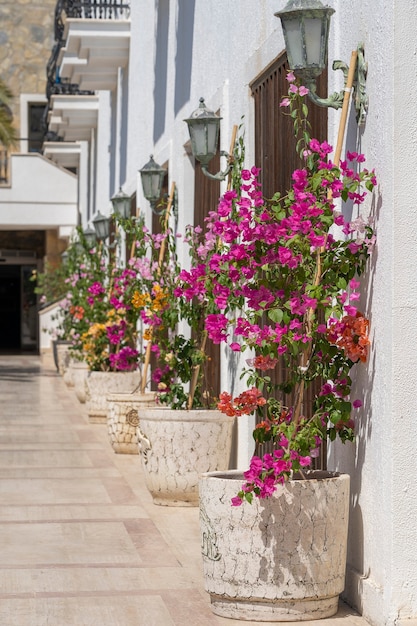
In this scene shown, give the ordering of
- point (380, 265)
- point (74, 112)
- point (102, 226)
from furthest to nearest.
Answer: point (74, 112)
point (102, 226)
point (380, 265)

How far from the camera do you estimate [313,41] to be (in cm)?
558

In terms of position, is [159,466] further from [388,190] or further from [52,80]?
[52,80]

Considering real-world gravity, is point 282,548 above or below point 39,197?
below

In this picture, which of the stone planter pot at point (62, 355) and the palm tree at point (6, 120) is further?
the palm tree at point (6, 120)

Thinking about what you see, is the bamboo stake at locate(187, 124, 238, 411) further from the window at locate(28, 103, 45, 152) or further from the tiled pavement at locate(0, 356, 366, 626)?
Result: the window at locate(28, 103, 45, 152)

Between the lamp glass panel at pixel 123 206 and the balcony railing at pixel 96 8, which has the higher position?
the balcony railing at pixel 96 8

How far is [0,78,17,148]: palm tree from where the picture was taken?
3372cm

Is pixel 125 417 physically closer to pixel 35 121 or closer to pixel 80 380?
pixel 80 380

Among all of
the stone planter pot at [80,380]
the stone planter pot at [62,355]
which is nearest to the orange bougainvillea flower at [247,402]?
the stone planter pot at [80,380]

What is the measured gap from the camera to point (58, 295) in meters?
27.7

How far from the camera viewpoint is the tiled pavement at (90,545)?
539cm

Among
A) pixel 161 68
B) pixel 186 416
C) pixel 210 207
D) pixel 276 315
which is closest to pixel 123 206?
pixel 161 68

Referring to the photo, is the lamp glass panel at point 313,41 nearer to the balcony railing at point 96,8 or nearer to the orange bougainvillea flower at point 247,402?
the orange bougainvillea flower at point 247,402

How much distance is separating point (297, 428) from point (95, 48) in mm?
12493
